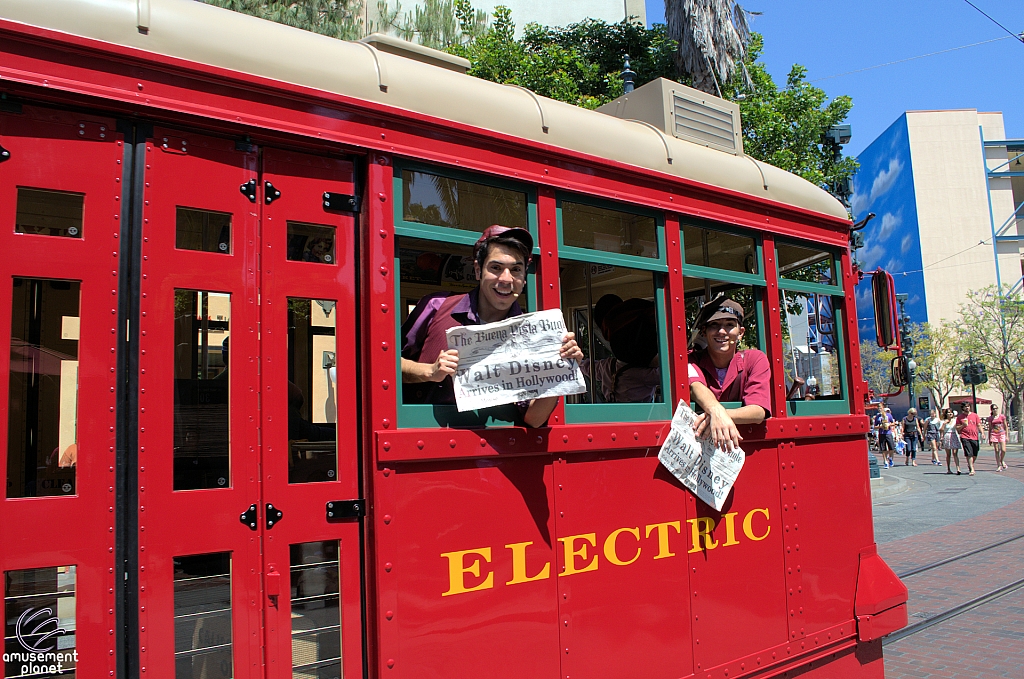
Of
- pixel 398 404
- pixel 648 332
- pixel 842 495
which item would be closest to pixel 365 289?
pixel 398 404

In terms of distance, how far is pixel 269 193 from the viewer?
2.55 m

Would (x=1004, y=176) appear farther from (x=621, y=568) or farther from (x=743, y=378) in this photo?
(x=621, y=568)

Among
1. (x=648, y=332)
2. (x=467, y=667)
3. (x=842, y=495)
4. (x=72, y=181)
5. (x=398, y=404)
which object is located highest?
(x=72, y=181)

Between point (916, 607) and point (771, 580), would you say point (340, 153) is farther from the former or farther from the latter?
point (916, 607)

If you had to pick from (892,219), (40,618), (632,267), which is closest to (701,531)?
(632,267)

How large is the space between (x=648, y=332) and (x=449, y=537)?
1786mm

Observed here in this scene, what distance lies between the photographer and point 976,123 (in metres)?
50.7

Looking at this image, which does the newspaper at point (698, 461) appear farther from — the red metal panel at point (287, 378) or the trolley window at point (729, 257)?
the red metal panel at point (287, 378)

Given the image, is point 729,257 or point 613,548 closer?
point 613,548

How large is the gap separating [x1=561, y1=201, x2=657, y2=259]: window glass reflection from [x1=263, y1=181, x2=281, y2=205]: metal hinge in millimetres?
1157

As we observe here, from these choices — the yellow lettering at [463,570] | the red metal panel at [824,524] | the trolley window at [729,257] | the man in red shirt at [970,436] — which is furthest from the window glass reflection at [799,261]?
the man in red shirt at [970,436]

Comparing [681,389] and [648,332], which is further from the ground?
[648,332]

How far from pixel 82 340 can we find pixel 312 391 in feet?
2.26

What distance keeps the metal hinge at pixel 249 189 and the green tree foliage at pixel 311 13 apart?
39.2 ft
